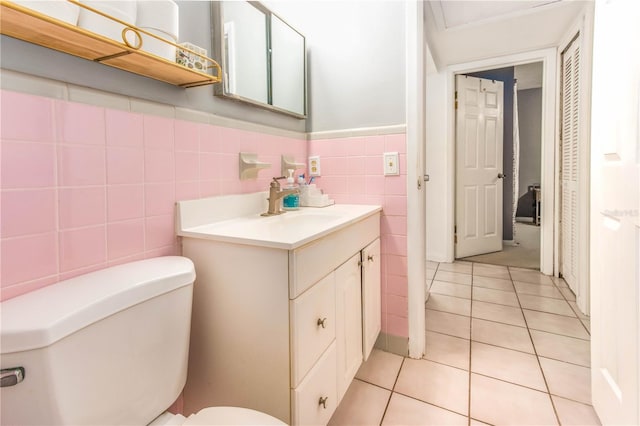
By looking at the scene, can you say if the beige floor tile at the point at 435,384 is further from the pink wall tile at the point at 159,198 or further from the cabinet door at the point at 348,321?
the pink wall tile at the point at 159,198

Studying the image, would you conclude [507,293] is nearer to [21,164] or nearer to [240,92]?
[240,92]

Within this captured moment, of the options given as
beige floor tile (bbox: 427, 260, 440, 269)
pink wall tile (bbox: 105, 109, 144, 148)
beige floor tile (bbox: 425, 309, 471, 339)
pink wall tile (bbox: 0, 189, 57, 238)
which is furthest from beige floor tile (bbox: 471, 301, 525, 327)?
pink wall tile (bbox: 0, 189, 57, 238)

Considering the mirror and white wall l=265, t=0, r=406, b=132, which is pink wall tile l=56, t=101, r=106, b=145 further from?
white wall l=265, t=0, r=406, b=132

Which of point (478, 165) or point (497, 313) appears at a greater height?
point (478, 165)

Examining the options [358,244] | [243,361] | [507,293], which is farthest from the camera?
[507,293]

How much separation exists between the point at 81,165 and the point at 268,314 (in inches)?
25.4

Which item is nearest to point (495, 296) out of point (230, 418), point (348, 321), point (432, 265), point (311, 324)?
point (432, 265)

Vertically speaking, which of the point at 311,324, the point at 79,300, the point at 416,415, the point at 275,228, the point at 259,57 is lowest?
the point at 416,415

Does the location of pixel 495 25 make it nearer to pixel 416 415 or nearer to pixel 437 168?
pixel 437 168

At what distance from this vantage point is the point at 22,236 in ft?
2.46

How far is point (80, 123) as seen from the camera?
85cm

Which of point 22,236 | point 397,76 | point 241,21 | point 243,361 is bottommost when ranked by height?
point 243,361

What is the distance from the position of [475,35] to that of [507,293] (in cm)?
211

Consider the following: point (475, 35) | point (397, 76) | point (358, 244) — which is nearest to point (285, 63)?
point (397, 76)
